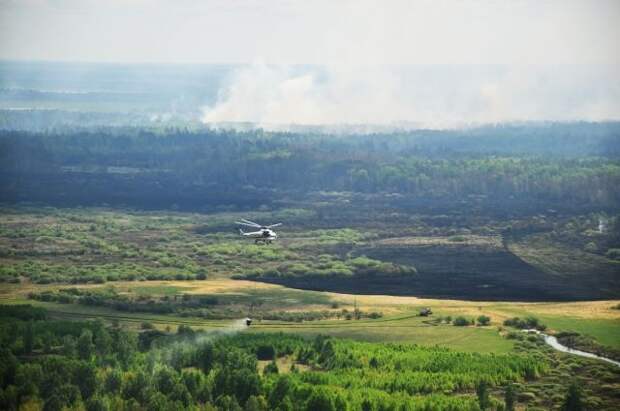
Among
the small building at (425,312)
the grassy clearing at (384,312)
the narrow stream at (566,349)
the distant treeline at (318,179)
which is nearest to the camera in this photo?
the narrow stream at (566,349)

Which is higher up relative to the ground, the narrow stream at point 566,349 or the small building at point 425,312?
the small building at point 425,312

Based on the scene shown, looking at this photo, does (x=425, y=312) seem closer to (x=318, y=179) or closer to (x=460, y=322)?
(x=460, y=322)

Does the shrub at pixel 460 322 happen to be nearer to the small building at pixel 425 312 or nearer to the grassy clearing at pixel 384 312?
the grassy clearing at pixel 384 312

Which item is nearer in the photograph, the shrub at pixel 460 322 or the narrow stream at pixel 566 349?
the narrow stream at pixel 566 349

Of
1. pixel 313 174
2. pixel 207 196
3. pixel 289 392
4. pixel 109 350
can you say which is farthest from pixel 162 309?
pixel 313 174

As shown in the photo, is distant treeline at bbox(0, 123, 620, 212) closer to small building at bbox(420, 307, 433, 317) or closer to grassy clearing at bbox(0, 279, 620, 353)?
grassy clearing at bbox(0, 279, 620, 353)

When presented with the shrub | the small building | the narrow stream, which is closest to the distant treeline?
the small building

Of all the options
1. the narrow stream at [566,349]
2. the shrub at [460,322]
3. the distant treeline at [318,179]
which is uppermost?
the distant treeline at [318,179]

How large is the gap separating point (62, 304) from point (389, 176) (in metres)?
84.2

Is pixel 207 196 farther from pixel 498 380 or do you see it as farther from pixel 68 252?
pixel 498 380

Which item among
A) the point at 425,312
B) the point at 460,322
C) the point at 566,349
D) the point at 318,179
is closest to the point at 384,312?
the point at 425,312

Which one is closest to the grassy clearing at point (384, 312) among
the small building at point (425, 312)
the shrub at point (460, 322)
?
the small building at point (425, 312)

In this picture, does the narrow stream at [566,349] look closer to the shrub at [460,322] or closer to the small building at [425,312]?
the shrub at [460,322]

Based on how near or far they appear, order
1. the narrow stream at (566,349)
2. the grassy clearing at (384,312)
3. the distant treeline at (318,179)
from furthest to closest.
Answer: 1. the distant treeline at (318,179)
2. the grassy clearing at (384,312)
3. the narrow stream at (566,349)
